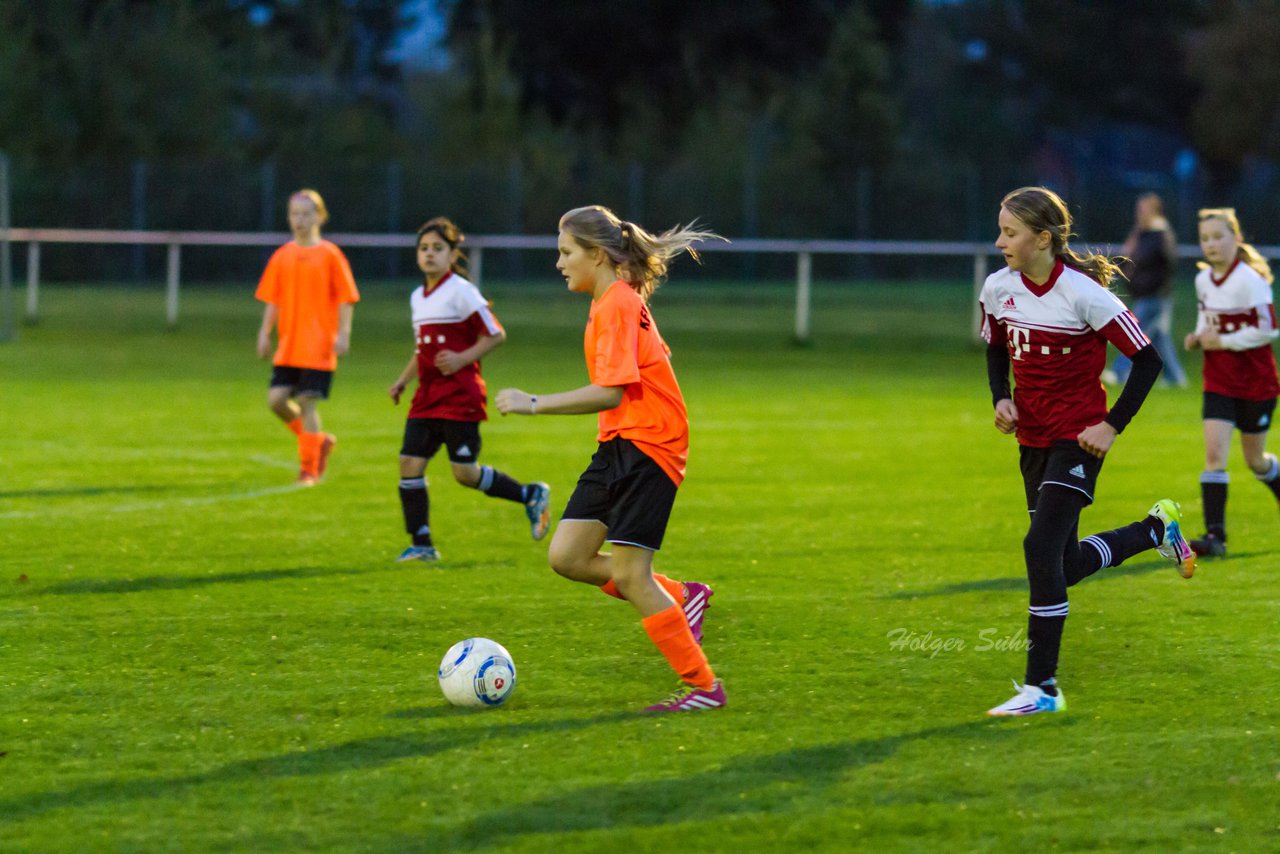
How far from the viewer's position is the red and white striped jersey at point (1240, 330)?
8.97 m

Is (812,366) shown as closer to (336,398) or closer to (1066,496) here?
(336,398)

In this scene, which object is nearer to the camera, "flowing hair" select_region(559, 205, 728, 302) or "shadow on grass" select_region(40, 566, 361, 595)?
"flowing hair" select_region(559, 205, 728, 302)

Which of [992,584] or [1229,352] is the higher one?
[1229,352]

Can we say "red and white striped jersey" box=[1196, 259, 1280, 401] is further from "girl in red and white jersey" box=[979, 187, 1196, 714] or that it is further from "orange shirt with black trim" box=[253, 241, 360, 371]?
"orange shirt with black trim" box=[253, 241, 360, 371]

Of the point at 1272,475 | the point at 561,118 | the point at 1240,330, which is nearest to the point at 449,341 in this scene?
the point at 1240,330

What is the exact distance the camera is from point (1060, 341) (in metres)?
6.14

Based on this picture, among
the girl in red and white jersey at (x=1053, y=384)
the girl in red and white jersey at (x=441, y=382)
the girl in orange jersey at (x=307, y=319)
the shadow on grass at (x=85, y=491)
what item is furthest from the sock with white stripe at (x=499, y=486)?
the girl in red and white jersey at (x=1053, y=384)

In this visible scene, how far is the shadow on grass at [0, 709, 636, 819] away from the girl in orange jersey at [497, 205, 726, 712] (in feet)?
1.14

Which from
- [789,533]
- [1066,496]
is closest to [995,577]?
[789,533]

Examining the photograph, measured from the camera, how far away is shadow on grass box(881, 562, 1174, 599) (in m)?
8.08

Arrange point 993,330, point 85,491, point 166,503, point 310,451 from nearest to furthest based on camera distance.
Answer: point 993,330
point 166,503
point 85,491
point 310,451

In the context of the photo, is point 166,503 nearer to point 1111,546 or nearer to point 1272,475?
point 1111,546

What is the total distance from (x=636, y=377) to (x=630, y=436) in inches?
8.6

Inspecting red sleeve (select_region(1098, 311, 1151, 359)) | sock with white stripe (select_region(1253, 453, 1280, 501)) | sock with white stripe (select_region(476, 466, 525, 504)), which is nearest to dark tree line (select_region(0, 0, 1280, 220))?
sock with white stripe (select_region(476, 466, 525, 504))
